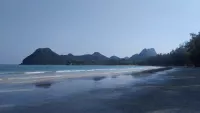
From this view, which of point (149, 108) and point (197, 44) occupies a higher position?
point (197, 44)

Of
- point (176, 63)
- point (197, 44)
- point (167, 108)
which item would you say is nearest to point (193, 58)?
point (197, 44)

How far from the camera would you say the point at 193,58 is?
108562 millimetres

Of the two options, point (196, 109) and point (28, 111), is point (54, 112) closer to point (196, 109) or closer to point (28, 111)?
point (28, 111)

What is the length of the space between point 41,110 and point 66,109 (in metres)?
1.09

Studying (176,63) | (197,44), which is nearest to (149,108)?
(197,44)

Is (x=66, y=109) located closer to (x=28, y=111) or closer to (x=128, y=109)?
(x=28, y=111)

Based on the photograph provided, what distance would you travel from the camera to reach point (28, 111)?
459 inches

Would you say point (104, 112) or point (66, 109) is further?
point (66, 109)

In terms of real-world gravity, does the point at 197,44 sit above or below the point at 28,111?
above

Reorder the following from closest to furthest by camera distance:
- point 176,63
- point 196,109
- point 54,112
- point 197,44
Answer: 1. point 54,112
2. point 196,109
3. point 197,44
4. point 176,63

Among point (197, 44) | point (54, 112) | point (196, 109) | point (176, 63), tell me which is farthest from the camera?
point (176, 63)

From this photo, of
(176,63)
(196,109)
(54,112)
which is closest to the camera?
(54,112)

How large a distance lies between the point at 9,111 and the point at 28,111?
0.79m

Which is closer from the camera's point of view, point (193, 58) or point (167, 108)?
point (167, 108)
